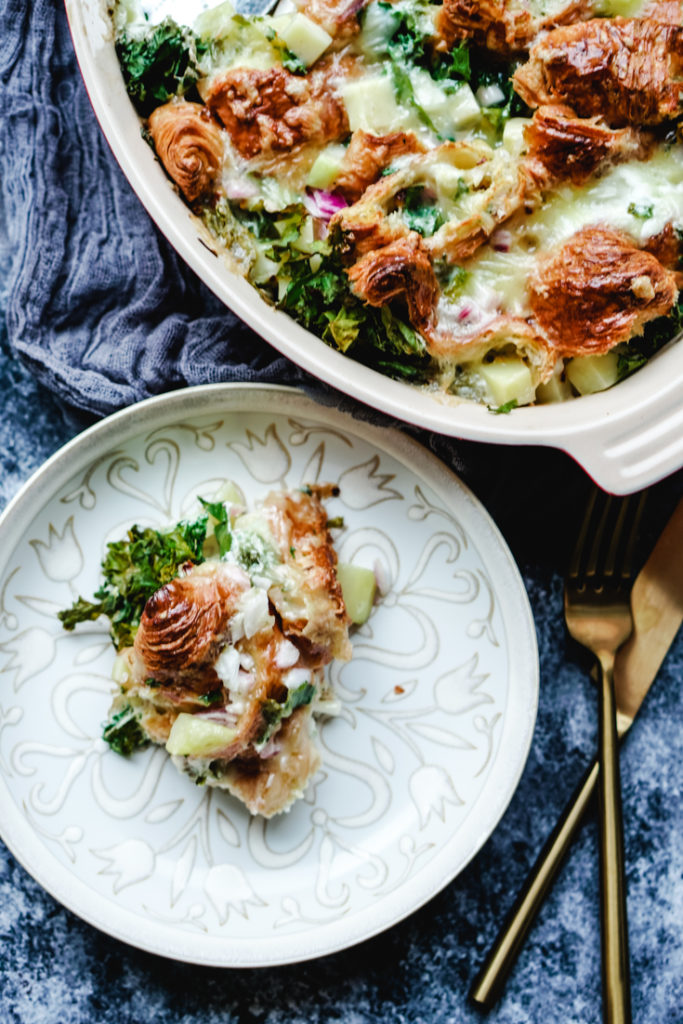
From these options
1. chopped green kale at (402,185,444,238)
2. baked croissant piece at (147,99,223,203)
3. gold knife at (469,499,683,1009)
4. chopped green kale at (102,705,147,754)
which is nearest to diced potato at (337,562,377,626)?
chopped green kale at (102,705,147,754)

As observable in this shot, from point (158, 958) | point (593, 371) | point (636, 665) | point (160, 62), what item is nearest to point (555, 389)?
point (593, 371)

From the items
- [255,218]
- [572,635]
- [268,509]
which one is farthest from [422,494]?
[255,218]

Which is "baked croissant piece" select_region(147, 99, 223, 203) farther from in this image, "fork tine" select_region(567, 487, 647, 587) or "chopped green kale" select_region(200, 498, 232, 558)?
"fork tine" select_region(567, 487, 647, 587)

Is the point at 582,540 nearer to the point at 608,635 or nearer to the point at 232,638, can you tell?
the point at 608,635

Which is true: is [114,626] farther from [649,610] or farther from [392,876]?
[649,610]

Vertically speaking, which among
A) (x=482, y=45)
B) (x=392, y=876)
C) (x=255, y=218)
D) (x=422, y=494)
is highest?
(x=482, y=45)

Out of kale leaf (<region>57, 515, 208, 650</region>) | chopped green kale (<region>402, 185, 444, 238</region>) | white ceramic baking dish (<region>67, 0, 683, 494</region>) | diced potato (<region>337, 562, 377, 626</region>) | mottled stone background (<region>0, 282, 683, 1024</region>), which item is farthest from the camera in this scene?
mottled stone background (<region>0, 282, 683, 1024</region>)

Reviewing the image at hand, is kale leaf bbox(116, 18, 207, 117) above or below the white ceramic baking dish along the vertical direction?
above
